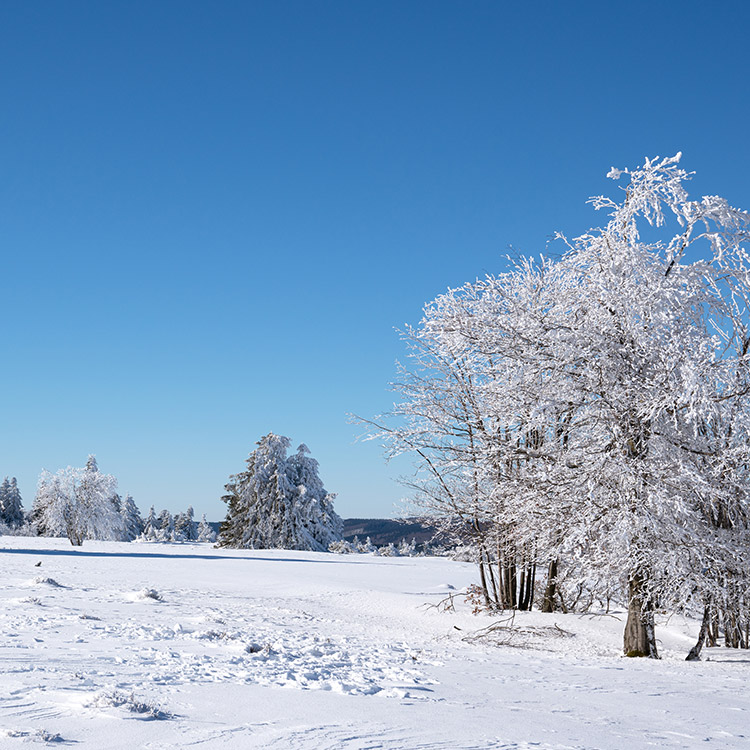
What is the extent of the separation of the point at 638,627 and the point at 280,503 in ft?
114

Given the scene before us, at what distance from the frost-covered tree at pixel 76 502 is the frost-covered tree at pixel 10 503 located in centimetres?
3588

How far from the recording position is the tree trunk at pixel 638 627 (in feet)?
32.7

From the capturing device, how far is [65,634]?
7.38 metres

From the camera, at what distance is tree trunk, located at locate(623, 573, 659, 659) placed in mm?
9969

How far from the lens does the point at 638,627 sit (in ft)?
32.9

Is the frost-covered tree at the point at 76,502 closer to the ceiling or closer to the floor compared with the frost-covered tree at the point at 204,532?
closer to the ceiling

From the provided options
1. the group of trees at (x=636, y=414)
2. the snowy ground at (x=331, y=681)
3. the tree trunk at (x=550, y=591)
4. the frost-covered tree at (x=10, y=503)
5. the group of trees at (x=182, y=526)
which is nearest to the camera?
the snowy ground at (x=331, y=681)

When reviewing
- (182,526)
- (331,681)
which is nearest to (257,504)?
(331,681)

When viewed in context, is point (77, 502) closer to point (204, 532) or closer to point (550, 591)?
point (550, 591)

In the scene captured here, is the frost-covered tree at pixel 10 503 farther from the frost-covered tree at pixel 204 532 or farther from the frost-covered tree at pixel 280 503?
the frost-covered tree at pixel 280 503

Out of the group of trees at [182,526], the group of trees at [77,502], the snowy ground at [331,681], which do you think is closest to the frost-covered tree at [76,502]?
the group of trees at [77,502]

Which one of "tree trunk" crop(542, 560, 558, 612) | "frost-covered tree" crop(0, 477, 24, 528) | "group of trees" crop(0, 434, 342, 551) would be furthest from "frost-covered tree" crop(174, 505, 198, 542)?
"tree trunk" crop(542, 560, 558, 612)

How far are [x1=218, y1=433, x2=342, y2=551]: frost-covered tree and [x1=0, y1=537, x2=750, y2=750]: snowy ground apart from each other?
30.5 m

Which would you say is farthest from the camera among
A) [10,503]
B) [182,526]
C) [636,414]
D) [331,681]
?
[182,526]
